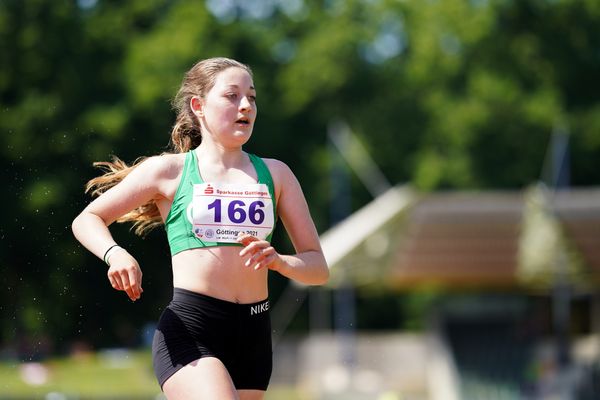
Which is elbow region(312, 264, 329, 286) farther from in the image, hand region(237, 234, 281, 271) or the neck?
the neck

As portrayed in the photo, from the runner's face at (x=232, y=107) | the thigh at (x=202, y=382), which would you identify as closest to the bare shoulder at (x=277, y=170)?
the runner's face at (x=232, y=107)

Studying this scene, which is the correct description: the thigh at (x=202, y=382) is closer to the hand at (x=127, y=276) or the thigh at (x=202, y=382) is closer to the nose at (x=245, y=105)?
the hand at (x=127, y=276)

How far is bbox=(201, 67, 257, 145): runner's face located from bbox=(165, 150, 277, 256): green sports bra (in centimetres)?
16

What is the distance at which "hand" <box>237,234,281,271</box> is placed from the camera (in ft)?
14.6

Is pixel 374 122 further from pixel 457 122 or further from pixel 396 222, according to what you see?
pixel 396 222

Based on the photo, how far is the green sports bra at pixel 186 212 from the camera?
4.76 meters

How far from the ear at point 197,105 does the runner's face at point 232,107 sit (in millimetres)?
117

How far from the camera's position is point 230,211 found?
15.7 feet

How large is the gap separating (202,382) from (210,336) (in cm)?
22

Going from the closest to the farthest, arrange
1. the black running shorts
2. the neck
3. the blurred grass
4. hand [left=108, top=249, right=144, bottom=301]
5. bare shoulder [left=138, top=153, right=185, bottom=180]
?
hand [left=108, top=249, right=144, bottom=301] → the black running shorts → bare shoulder [left=138, top=153, right=185, bottom=180] → the neck → the blurred grass

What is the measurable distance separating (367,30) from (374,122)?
4.26 meters

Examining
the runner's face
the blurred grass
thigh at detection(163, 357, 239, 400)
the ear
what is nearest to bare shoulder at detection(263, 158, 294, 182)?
the runner's face

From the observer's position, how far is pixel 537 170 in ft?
143

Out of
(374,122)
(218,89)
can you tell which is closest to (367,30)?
(374,122)
